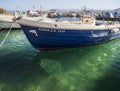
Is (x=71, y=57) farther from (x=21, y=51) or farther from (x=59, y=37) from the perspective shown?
(x=21, y=51)

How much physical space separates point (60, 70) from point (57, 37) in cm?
290

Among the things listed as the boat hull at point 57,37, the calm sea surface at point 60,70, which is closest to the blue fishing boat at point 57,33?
the boat hull at point 57,37

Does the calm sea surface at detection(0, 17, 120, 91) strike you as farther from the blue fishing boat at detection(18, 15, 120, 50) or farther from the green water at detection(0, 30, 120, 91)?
the blue fishing boat at detection(18, 15, 120, 50)

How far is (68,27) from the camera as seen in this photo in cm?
1170

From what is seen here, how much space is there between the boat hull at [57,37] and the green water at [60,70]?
2.74 feet

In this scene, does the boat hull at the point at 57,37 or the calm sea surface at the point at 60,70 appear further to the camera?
the boat hull at the point at 57,37

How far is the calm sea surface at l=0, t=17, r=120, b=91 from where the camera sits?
8070mm

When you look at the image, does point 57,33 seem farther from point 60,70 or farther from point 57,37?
point 60,70

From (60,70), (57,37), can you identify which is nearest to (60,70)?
(60,70)

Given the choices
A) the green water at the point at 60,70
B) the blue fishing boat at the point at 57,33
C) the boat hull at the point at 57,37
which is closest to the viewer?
the green water at the point at 60,70

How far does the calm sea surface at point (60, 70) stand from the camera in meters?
8.07

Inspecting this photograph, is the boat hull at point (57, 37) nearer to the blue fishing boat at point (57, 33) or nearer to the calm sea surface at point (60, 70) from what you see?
the blue fishing boat at point (57, 33)

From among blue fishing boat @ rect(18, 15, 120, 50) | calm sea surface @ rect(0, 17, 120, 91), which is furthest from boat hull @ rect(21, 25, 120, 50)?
calm sea surface @ rect(0, 17, 120, 91)

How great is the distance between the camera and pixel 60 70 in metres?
10.1
